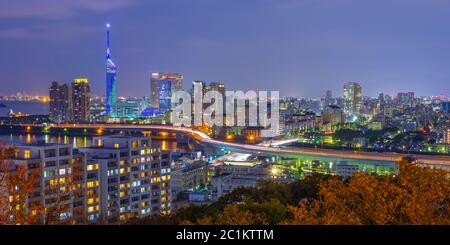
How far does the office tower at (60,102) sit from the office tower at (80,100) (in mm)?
267

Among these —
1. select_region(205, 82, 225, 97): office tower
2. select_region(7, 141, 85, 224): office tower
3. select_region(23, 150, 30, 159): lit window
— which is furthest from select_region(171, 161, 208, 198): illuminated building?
select_region(205, 82, 225, 97): office tower

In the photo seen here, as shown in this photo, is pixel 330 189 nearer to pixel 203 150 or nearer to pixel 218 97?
pixel 203 150

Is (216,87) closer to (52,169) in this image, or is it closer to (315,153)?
(315,153)

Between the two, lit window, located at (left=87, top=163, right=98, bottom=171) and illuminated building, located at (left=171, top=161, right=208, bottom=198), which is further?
illuminated building, located at (left=171, top=161, right=208, bottom=198)

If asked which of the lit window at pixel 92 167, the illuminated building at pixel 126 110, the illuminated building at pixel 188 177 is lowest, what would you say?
the illuminated building at pixel 188 177

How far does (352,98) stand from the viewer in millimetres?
35375

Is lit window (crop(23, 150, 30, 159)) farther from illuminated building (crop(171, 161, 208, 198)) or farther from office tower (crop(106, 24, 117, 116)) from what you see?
office tower (crop(106, 24, 117, 116))

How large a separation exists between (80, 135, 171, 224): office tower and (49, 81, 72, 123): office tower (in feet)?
75.2

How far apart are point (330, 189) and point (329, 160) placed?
9.85m

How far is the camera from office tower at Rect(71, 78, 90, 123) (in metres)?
30.2

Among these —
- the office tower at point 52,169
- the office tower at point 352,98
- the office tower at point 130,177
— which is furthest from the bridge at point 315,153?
the office tower at point 352,98

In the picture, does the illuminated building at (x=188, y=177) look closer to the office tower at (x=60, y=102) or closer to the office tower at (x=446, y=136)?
the office tower at (x=446, y=136)

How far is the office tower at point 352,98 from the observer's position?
3400 cm

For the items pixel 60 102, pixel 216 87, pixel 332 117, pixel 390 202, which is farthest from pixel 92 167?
pixel 216 87
